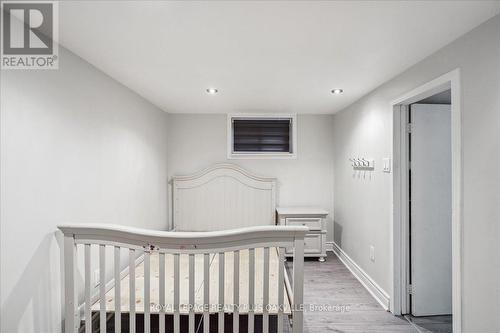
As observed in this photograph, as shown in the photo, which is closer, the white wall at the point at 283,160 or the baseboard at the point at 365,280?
the baseboard at the point at 365,280

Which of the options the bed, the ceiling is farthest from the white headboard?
the ceiling

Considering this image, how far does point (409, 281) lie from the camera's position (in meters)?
2.35

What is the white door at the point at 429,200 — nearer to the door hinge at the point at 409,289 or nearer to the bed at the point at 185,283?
the door hinge at the point at 409,289

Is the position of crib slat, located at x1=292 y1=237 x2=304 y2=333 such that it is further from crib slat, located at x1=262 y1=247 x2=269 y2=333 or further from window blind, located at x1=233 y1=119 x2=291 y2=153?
window blind, located at x1=233 y1=119 x2=291 y2=153

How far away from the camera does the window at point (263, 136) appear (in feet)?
12.9

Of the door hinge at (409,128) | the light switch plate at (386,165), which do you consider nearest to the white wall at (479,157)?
the door hinge at (409,128)

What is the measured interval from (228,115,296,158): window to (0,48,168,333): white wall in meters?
1.85

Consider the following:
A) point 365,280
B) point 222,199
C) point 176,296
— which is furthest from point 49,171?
point 365,280

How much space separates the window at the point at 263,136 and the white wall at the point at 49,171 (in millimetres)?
1850

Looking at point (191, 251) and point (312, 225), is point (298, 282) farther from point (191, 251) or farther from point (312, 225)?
point (312, 225)

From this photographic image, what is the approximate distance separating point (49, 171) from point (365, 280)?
124 inches

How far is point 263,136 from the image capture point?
3.98 meters

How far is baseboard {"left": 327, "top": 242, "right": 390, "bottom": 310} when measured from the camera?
8.11ft

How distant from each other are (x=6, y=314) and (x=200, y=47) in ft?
6.12
